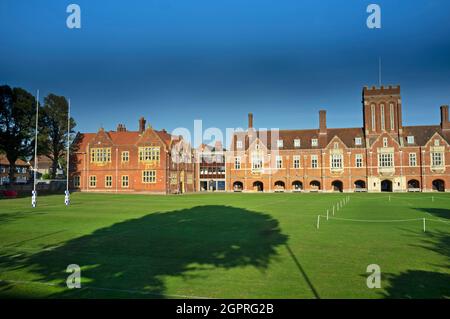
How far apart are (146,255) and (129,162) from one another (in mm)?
51893

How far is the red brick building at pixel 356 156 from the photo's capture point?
63750 millimetres

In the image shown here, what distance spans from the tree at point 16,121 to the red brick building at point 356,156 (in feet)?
122

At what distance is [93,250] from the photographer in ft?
41.9

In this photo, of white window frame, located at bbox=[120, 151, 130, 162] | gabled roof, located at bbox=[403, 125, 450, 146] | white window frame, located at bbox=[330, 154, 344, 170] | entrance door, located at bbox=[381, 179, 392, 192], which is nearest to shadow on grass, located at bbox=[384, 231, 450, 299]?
white window frame, located at bbox=[120, 151, 130, 162]

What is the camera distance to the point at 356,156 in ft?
219

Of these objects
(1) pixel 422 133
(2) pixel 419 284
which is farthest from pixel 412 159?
(2) pixel 419 284

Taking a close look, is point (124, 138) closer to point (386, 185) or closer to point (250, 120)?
point (250, 120)

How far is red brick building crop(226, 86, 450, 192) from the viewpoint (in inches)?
2510

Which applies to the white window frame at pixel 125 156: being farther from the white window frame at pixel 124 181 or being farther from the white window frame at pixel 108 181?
the white window frame at pixel 108 181

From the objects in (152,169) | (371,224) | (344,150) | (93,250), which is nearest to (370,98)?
(344,150)

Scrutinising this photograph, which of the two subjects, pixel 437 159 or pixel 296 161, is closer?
pixel 437 159

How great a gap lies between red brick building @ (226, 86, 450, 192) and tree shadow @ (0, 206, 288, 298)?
52.4 m
